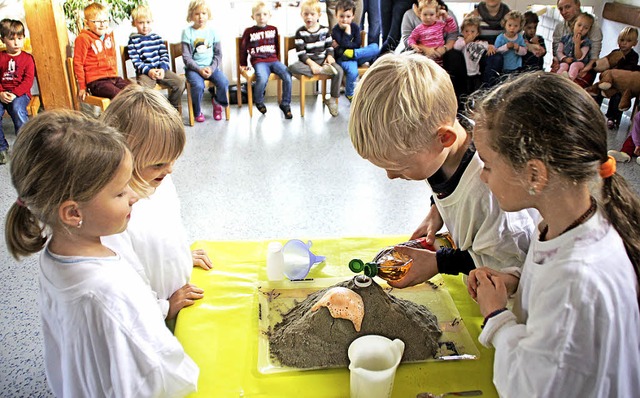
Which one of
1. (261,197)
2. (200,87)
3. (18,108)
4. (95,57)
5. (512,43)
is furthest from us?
(512,43)

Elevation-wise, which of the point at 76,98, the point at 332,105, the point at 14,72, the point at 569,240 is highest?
the point at 569,240

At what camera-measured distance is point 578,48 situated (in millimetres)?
4285

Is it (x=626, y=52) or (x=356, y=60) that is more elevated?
(x=626, y=52)

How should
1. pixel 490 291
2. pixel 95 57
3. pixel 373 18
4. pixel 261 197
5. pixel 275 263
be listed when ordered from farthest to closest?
pixel 373 18 < pixel 95 57 < pixel 261 197 < pixel 275 263 < pixel 490 291

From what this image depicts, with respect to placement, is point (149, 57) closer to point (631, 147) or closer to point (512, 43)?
point (512, 43)

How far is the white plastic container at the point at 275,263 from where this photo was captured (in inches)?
67.8

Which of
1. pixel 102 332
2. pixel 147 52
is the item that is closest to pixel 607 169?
pixel 102 332

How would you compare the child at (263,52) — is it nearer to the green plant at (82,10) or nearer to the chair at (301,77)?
the chair at (301,77)

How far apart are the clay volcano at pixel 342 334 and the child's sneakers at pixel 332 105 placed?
10.6 ft

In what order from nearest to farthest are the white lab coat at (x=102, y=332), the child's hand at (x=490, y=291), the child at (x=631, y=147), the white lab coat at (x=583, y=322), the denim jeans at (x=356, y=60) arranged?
the white lab coat at (x=583, y=322) < the white lab coat at (x=102, y=332) < the child's hand at (x=490, y=291) < the child at (x=631, y=147) < the denim jeans at (x=356, y=60)

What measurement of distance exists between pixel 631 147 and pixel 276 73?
2.69 meters

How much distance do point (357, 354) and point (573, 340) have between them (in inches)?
18.9

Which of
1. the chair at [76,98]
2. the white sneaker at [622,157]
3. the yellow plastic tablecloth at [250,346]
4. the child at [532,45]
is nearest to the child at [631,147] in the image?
the white sneaker at [622,157]

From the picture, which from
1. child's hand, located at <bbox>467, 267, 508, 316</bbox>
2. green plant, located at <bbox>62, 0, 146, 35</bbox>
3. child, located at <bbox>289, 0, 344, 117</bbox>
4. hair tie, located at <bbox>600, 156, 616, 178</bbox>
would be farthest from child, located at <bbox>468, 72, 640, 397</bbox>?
green plant, located at <bbox>62, 0, 146, 35</bbox>
